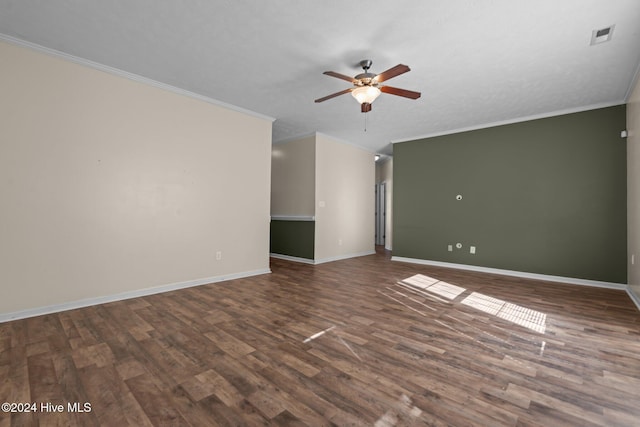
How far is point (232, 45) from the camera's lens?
9.19ft

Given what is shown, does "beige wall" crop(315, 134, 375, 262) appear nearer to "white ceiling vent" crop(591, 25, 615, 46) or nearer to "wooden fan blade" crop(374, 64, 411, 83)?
"wooden fan blade" crop(374, 64, 411, 83)

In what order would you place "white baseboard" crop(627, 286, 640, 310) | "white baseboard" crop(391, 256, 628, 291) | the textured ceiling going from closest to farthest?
the textured ceiling → "white baseboard" crop(627, 286, 640, 310) → "white baseboard" crop(391, 256, 628, 291)

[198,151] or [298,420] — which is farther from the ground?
[198,151]

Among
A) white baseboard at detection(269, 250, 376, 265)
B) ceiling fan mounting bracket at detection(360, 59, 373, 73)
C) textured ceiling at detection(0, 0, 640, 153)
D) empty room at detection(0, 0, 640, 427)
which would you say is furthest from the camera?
white baseboard at detection(269, 250, 376, 265)

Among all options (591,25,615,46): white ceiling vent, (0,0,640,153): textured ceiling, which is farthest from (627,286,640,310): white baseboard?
(591,25,615,46): white ceiling vent

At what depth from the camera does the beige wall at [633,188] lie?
3.34 m

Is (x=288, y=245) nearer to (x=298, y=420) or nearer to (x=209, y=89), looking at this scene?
(x=209, y=89)

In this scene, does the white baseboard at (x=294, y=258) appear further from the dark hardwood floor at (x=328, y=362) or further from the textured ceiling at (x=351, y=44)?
the textured ceiling at (x=351, y=44)

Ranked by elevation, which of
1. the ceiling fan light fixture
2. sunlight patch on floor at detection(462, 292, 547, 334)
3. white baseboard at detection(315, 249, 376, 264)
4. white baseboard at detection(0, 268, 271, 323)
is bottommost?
white baseboard at detection(315, 249, 376, 264)

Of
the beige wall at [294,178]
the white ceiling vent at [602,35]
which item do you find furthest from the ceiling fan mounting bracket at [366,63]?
the beige wall at [294,178]

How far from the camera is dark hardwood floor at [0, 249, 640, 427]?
145 centimetres

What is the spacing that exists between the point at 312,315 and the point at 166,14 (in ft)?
9.83

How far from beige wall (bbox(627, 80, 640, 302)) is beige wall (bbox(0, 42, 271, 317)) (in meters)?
5.14

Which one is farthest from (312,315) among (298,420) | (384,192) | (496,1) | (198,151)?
(384,192)
